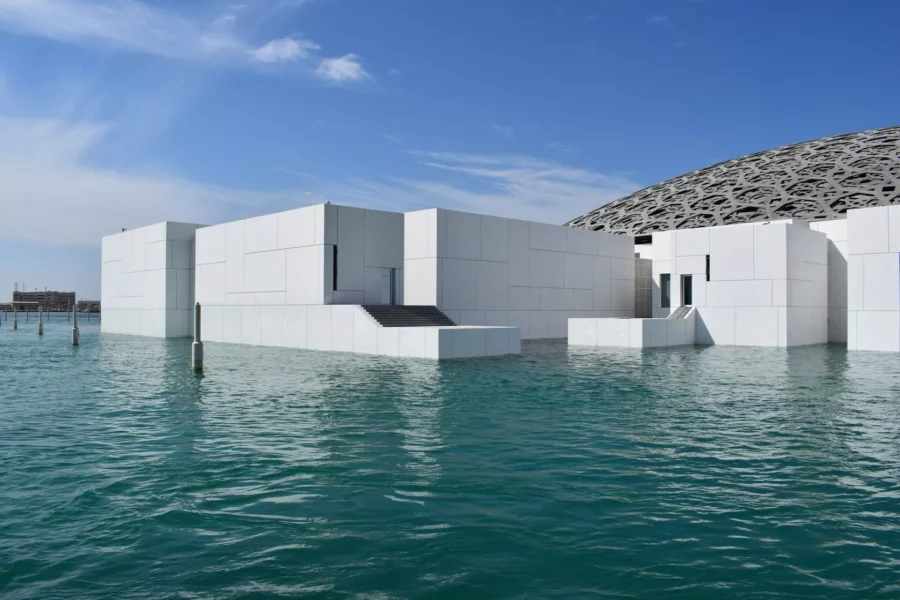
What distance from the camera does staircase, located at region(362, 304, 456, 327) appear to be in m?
25.8

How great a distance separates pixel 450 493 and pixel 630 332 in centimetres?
2190

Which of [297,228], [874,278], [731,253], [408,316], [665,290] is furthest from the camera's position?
[665,290]

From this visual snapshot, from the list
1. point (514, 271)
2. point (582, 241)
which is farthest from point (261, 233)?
point (582, 241)

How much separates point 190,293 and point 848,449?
116 ft

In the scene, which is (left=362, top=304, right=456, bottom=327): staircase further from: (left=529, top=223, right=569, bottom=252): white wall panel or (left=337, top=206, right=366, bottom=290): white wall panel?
(left=529, top=223, right=569, bottom=252): white wall panel

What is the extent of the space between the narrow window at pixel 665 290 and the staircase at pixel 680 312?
3.91 m

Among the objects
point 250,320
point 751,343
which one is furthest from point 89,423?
point 751,343

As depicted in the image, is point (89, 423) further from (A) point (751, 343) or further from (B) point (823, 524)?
(A) point (751, 343)

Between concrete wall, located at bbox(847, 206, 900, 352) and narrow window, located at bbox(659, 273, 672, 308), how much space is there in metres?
9.44

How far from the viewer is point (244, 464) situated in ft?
26.7

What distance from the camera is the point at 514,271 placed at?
105 ft

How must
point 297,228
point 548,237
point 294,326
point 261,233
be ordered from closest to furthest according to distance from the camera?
point 294,326
point 297,228
point 261,233
point 548,237

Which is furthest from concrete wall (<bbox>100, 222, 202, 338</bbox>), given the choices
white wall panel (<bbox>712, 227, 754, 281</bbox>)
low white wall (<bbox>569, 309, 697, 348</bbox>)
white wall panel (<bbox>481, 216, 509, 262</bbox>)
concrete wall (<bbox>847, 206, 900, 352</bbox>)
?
concrete wall (<bbox>847, 206, 900, 352</bbox>)

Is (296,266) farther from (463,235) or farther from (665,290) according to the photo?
(665,290)
